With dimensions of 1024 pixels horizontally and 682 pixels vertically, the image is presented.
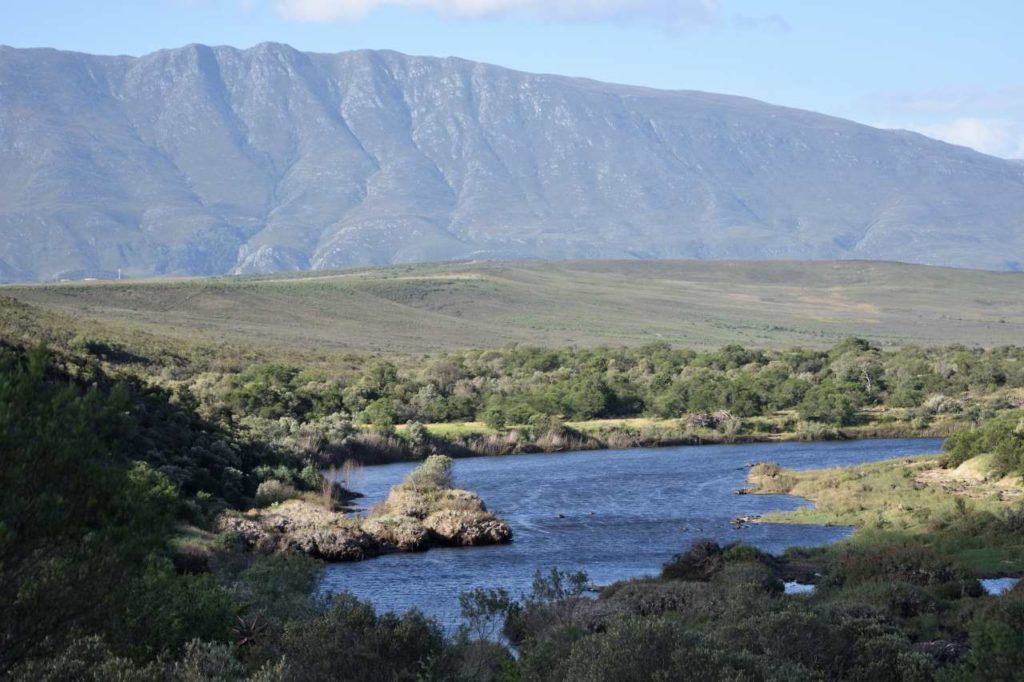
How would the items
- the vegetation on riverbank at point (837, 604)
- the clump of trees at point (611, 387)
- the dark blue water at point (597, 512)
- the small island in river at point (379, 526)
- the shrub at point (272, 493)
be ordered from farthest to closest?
the clump of trees at point (611, 387) < the shrub at point (272, 493) < the small island in river at point (379, 526) < the dark blue water at point (597, 512) < the vegetation on riverbank at point (837, 604)

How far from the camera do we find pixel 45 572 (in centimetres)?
1620

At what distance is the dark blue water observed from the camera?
43.2 m

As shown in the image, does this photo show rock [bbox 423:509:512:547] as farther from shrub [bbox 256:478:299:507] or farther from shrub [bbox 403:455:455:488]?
shrub [bbox 256:478:299:507]

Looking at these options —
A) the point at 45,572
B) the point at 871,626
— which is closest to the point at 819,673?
the point at 871,626

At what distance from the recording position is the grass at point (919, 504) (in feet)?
143

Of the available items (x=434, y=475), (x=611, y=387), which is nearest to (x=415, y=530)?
(x=434, y=475)

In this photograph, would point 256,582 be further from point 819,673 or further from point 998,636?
point 998,636

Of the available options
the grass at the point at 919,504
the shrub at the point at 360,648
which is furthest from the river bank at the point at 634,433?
the shrub at the point at 360,648

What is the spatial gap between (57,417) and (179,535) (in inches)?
1023

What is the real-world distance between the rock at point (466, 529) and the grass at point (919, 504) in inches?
410

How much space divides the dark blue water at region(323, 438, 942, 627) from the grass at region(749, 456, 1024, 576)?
146 cm

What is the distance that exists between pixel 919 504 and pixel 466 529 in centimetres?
→ 1659

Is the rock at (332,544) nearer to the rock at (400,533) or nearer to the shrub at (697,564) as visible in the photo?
the rock at (400,533)

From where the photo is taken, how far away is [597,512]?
191ft
